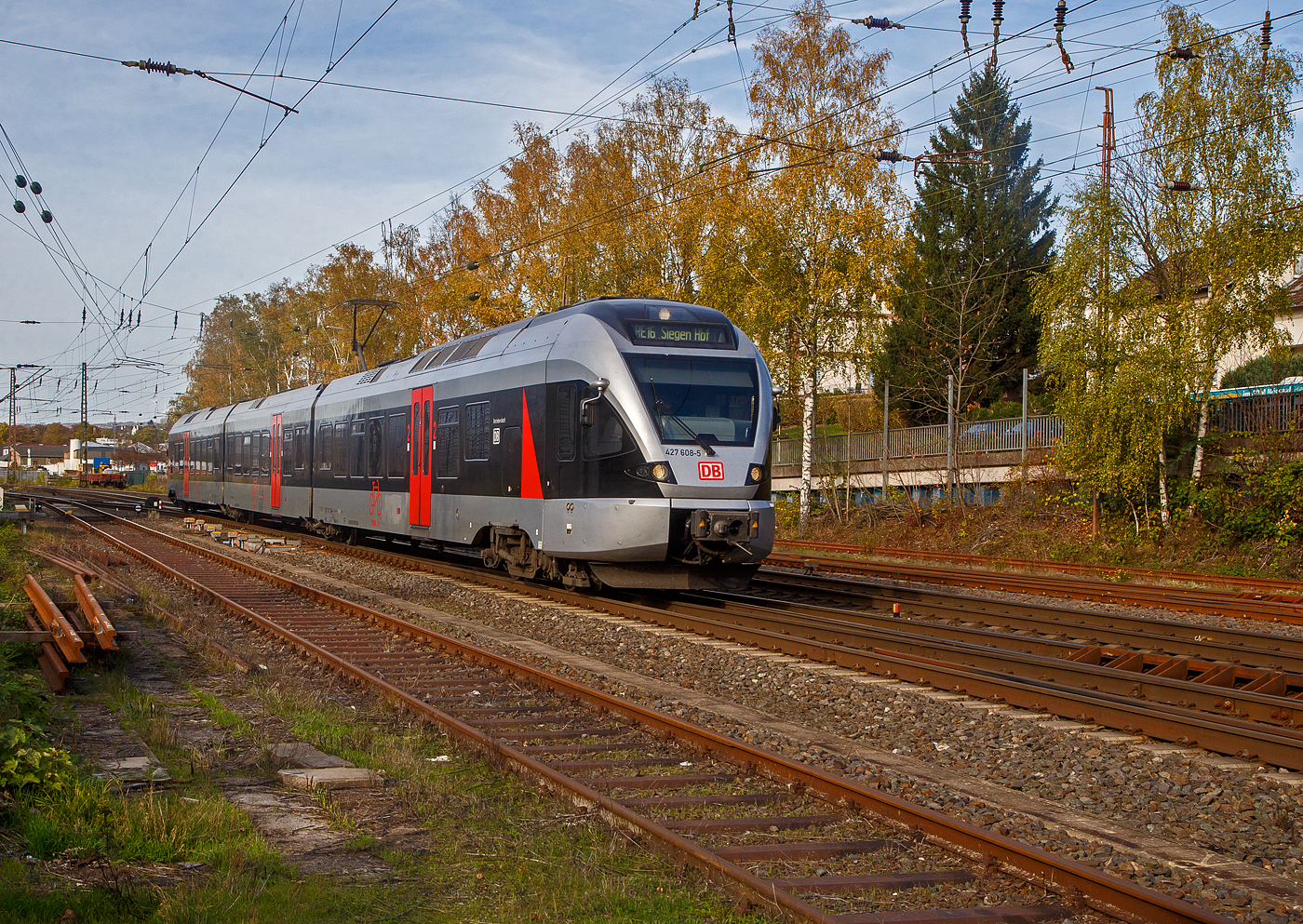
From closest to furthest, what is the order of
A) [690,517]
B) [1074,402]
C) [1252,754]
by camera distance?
[1252,754], [690,517], [1074,402]

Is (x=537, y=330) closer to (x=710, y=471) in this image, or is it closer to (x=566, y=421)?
(x=566, y=421)

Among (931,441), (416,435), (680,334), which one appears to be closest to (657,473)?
(680,334)

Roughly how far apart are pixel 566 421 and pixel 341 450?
10244mm

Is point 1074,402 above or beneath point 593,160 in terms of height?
beneath

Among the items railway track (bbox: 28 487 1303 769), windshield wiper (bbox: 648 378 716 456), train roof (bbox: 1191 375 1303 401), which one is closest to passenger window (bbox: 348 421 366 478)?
railway track (bbox: 28 487 1303 769)

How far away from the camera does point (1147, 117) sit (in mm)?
21172

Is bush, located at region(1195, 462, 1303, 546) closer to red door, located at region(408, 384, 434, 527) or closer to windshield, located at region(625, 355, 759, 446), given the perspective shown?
windshield, located at region(625, 355, 759, 446)

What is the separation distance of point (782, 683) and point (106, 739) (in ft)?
17.2

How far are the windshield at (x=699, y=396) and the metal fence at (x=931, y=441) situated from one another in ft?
36.1

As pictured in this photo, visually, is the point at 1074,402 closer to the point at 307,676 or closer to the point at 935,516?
the point at 935,516

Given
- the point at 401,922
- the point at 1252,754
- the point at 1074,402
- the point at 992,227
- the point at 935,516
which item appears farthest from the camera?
the point at 992,227

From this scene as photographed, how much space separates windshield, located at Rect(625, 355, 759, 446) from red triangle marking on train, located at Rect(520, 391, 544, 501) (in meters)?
2.14

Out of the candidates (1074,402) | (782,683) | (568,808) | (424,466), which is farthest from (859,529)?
(568,808)

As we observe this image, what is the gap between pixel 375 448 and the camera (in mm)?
20766
